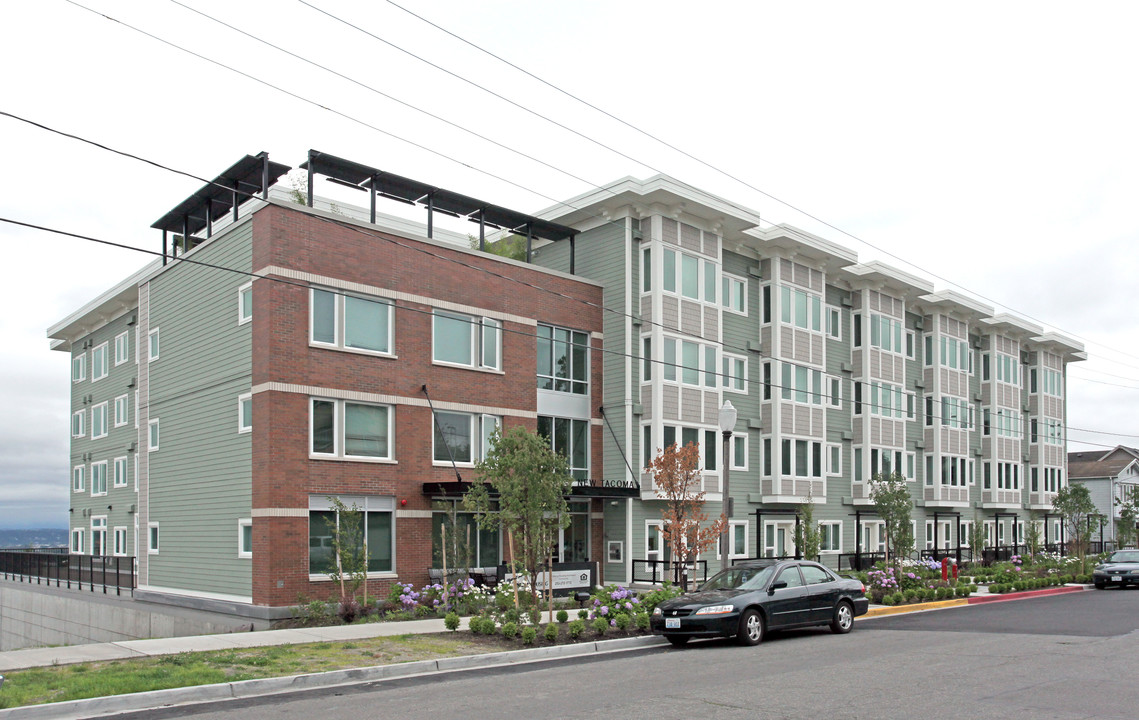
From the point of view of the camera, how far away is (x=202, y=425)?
26266 millimetres

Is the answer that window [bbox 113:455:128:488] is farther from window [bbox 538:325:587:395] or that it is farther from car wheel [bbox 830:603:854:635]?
car wheel [bbox 830:603:854:635]

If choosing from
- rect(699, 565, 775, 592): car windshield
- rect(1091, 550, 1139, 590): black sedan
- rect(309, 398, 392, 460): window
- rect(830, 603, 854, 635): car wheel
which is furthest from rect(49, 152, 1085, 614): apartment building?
rect(1091, 550, 1139, 590): black sedan

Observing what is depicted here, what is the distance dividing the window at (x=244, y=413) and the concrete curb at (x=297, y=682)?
37.9ft

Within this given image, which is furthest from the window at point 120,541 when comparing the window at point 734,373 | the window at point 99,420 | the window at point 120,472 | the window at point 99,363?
the window at point 734,373

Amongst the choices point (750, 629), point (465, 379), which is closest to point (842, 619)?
point (750, 629)

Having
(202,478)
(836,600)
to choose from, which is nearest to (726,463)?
(836,600)

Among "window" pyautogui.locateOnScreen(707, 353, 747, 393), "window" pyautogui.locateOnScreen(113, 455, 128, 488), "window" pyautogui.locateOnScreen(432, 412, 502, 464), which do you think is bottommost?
"window" pyautogui.locateOnScreen(113, 455, 128, 488)

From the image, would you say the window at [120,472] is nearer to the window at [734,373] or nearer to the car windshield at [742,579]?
the window at [734,373]

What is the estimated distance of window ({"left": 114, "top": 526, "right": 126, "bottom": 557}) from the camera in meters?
36.6

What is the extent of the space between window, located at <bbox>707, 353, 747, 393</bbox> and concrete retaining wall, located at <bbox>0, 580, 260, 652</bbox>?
1877 cm

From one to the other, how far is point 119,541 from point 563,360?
19.2 m

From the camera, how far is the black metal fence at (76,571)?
Result: 99.5 feet

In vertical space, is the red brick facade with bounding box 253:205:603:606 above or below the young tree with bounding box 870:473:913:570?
above

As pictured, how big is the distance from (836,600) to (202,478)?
16.7 metres
